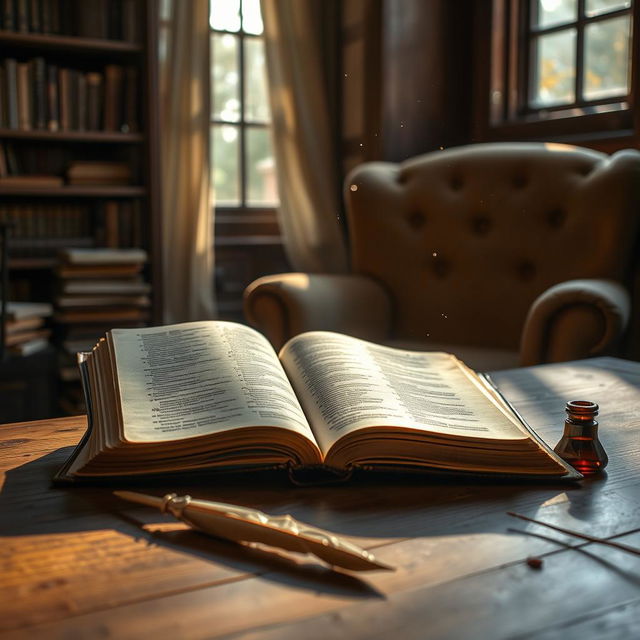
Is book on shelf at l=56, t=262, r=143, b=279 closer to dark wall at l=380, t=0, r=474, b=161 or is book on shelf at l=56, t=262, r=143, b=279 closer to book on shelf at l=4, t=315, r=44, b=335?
book on shelf at l=4, t=315, r=44, b=335

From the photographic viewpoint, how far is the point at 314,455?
0.77m

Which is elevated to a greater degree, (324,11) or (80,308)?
(324,11)

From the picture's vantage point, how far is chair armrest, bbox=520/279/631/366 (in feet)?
5.99

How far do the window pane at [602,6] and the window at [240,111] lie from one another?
125 centimetres

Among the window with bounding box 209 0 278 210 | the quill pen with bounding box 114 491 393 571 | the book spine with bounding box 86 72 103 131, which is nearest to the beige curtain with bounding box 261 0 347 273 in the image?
the window with bounding box 209 0 278 210

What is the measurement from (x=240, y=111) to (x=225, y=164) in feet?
0.75

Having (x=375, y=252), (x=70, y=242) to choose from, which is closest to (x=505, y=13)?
(x=375, y=252)

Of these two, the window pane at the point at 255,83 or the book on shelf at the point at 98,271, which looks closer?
the book on shelf at the point at 98,271

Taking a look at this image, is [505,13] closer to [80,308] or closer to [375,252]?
[375,252]

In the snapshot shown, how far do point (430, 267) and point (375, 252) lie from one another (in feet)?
0.60

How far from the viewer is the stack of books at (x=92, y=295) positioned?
263 centimetres

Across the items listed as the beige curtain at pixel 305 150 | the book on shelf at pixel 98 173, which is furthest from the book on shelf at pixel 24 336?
the beige curtain at pixel 305 150

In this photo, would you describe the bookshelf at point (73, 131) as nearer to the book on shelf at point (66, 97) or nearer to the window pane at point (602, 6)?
the book on shelf at point (66, 97)

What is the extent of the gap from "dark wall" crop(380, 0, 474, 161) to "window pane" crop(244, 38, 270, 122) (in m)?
0.53
